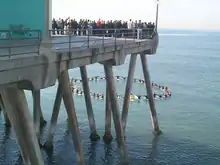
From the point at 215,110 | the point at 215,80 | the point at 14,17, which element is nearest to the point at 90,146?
the point at 14,17

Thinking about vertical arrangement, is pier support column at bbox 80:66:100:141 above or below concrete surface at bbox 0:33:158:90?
below

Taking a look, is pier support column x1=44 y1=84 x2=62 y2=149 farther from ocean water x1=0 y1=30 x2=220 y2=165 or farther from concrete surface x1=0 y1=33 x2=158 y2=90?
concrete surface x1=0 y1=33 x2=158 y2=90

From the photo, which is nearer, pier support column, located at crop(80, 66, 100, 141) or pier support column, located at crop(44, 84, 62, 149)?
pier support column, located at crop(44, 84, 62, 149)

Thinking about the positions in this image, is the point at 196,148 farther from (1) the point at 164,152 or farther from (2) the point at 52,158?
(2) the point at 52,158

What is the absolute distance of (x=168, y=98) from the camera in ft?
148

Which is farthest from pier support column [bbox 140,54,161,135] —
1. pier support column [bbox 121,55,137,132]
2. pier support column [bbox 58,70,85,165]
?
pier support column [bbox 58,70,85,165]

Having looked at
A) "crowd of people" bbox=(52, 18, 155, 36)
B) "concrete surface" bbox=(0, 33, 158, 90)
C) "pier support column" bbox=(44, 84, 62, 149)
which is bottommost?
"pier support column" bbox=(44, 84, 62, 149)

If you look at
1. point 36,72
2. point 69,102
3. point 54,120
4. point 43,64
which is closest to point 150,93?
point 54,120

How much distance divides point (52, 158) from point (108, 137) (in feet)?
15.6

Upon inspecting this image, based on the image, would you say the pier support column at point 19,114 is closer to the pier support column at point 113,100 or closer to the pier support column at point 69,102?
the pier support column at point 69,102

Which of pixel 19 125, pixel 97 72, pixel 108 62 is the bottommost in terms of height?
pixel 97 72

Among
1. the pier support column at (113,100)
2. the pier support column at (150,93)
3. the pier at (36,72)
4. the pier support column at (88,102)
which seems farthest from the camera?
the pier support column at (150,93)

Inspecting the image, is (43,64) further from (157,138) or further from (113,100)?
(157,138)

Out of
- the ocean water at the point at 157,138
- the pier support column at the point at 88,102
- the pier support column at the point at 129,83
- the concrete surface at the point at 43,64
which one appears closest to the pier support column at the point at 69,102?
the concrete surface at the point at 43,64
